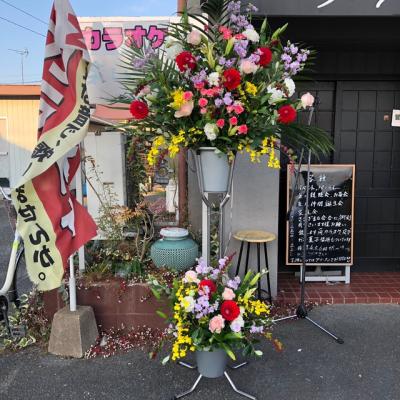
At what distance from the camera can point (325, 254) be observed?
15.6ft

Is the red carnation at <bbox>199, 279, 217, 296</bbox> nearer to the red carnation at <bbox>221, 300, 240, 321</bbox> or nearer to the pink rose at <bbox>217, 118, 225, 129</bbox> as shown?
the red carnation at <bbox>221, 300, 240, 321</bbox>

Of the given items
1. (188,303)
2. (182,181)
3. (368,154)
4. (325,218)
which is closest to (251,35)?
(188,303)

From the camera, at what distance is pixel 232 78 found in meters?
2.54

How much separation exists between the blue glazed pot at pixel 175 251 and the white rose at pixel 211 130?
146 centimetres

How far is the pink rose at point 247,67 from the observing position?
2574 millimetres

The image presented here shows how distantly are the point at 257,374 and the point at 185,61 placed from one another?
2317 millimetres

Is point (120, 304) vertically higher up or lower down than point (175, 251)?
lower down

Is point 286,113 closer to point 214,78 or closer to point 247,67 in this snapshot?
point 247,67

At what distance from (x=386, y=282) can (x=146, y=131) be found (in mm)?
3528

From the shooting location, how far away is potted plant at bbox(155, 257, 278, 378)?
2.55m

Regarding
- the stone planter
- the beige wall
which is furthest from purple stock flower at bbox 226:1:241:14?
the beige wall

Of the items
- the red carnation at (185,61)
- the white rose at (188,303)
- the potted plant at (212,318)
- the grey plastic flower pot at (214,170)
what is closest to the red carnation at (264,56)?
the red carnation at (185,61)

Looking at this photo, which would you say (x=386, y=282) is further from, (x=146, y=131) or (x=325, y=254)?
(x=146, y=131)

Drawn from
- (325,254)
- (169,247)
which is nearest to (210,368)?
(169,247)
